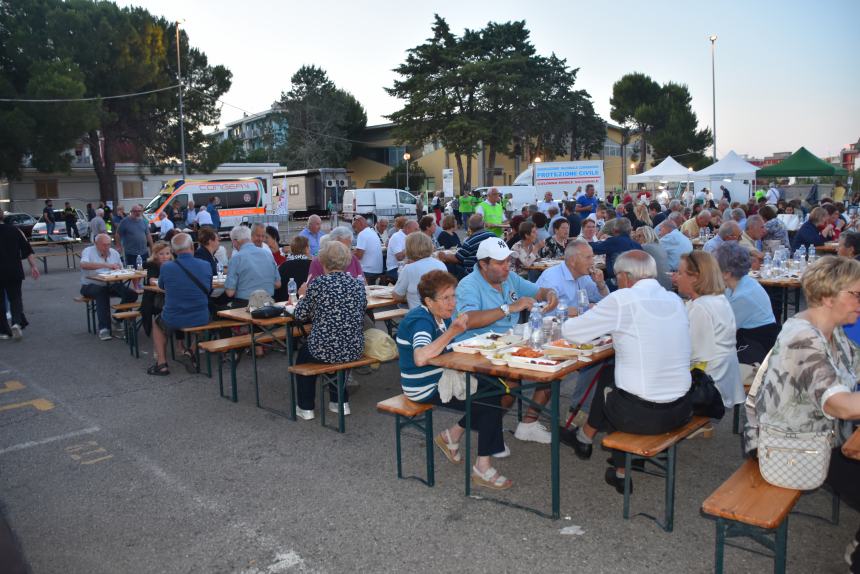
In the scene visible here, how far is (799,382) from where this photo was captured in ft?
9.43

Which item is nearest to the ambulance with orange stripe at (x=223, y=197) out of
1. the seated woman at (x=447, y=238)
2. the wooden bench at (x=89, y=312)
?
the seated woman at (x=447, y=238)

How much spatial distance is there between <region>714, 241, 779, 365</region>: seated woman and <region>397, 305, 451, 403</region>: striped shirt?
2.28m

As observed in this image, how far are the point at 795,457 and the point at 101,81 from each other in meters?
36.1

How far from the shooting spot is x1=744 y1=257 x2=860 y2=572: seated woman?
9.23 ft

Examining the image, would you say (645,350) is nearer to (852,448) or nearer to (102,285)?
(852,448)

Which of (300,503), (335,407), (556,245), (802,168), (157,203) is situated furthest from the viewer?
(157,203)

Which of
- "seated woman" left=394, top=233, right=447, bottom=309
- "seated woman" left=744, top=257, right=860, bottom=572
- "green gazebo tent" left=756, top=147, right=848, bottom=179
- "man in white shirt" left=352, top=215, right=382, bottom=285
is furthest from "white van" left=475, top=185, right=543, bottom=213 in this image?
"seated woman" left=744, top=257, right=860, bottom=572

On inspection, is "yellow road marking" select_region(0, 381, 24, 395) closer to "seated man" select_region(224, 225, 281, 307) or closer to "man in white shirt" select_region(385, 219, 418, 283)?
"seated man" select_region(224, 225, 281, 307)

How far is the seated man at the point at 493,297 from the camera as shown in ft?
15.2

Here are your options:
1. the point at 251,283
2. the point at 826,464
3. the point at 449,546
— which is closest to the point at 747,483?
the point at 826,464

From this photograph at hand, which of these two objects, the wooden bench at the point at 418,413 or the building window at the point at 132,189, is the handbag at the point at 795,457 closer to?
the wooden bench at the point at 418,413

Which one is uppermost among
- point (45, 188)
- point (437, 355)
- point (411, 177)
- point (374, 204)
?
point (411, 177)

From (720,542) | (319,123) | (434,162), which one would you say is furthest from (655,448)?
(319,123)

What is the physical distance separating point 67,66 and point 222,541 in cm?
3093
